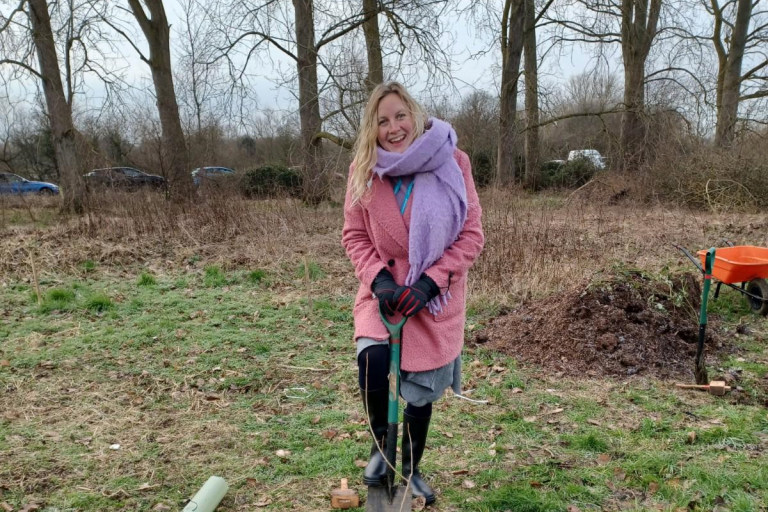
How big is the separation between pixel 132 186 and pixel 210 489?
10117 millimetres

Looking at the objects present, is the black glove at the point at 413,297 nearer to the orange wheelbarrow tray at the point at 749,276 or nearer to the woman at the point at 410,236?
the woman at the point at 410,236

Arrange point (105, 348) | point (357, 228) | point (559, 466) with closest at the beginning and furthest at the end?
1. point (357, 228)
2. point (559, 466)
3. point (105, 348)

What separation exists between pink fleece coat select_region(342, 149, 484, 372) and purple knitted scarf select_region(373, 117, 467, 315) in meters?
0.05

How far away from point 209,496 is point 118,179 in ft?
34.2

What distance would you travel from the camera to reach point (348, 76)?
11047 mm

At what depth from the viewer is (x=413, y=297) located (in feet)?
7.41

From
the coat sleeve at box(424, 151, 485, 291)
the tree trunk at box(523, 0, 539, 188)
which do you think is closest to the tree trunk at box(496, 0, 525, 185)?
the tree trunk at box(523, 0, 539, 188)

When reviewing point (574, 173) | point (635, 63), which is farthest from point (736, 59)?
point (574, 173)

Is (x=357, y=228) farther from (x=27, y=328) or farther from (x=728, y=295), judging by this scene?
(x=728, y=295)

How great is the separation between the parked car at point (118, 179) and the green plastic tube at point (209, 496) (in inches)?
390

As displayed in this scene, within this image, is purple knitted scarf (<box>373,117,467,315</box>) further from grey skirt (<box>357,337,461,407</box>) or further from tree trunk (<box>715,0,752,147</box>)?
tree trunk (<box>715,0,752,147</box>)

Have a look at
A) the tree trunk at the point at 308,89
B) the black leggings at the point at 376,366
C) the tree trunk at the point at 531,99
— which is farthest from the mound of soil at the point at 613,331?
the tree trunk at the point at 531,99

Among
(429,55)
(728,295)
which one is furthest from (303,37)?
(728,295)

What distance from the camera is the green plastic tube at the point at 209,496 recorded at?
274 centimetres
